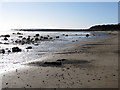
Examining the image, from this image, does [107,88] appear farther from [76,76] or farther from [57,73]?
[57,73]

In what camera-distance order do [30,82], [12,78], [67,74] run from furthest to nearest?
[67,74] < [12,78] < [30,82]

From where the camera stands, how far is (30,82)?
36.5 ft

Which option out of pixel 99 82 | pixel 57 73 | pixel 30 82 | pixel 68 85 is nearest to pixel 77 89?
pixel 68 85

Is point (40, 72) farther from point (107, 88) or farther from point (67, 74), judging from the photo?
point (107, 88)

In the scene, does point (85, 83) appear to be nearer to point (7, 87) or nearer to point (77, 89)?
point (77, 89)

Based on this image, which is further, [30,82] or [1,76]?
[1,76]

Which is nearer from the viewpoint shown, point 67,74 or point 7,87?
point 7,87

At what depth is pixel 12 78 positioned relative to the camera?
39.6 feet

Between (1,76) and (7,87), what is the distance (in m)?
2.56

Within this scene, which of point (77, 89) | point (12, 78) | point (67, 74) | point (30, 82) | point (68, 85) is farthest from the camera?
point (67, 74)

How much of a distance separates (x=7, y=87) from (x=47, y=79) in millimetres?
2197

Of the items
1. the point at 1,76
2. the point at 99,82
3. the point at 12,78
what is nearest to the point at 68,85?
the point at 99,82

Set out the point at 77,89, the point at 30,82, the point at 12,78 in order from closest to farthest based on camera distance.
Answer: the point at 77,89 → the point at 30,82 → the point at 12,78

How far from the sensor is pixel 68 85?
10453 millimetres
